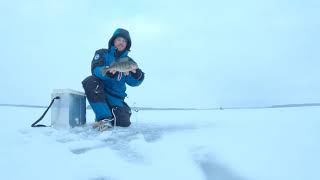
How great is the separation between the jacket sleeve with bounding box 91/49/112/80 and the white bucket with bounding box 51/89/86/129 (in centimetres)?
34

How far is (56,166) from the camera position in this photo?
2557 mm

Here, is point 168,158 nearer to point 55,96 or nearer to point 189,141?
point 189,141

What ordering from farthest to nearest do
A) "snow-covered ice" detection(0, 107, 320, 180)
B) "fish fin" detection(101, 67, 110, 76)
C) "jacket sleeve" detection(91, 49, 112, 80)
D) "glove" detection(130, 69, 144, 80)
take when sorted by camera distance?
"glove" detection(130, 69, 144, 80) < "jacket sleeve" detection(91, 49, 112, 80) < "fish fin" detection(101, 67, 110, 76) < "snow-covered ice" detection(0, 107, 320, 180)

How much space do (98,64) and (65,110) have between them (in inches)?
27.9

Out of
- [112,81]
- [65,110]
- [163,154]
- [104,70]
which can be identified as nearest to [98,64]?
[112,81]

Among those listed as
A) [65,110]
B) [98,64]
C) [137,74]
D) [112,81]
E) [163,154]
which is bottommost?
[163,154]

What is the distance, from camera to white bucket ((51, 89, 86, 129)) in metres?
4.55

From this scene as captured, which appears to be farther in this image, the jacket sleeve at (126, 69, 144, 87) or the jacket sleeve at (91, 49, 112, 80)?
the jacket sleeve at (126, 69, 144, 87)

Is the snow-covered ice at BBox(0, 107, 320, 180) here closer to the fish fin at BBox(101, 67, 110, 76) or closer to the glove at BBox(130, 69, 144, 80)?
the fish fin at BBox(101, 67, 110, 76)

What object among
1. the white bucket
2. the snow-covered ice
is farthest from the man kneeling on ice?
the snow-covered ice

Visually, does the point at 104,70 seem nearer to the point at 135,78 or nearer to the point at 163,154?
the point at 135,78

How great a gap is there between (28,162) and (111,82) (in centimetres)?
258

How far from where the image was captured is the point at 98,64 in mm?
4891

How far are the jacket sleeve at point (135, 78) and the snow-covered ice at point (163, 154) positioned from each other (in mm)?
911
